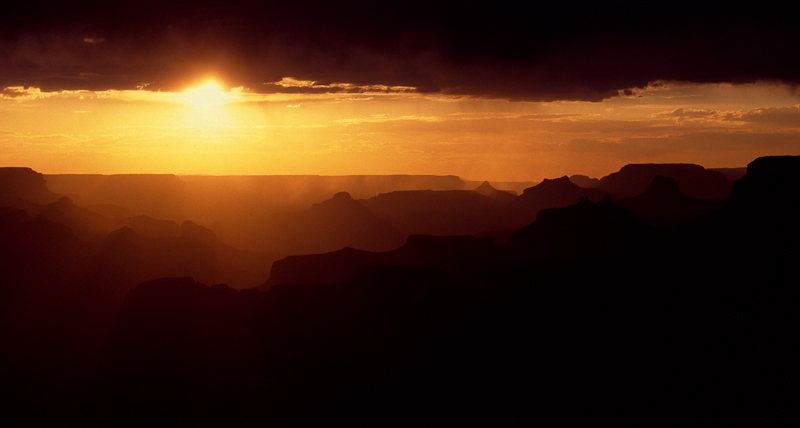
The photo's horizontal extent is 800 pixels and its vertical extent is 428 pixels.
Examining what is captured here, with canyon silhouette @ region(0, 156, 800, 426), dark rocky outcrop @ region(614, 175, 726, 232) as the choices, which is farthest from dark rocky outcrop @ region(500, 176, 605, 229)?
canyon silhouette @ region(0, 156, 800, 426)

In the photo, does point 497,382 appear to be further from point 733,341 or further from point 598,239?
point 598,239

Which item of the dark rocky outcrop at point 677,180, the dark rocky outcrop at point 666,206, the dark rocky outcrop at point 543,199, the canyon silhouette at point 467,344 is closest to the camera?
the canyon silhouette at point 467,344

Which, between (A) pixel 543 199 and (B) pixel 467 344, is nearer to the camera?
(B) pixel 467 344

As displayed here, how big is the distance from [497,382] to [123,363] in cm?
2798

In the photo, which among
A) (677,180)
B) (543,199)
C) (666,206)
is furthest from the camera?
(677,180)

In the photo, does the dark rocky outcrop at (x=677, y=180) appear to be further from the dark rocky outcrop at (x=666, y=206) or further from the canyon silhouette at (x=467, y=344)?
the canyon silhouette at (x=467, y=344)

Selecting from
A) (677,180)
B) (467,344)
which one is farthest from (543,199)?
(467,344)

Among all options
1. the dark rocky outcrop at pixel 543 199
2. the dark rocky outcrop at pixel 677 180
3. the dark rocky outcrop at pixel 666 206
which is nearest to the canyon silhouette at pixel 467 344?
the dark rocky outcrop at pixel 666 206

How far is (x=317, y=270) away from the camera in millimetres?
73500

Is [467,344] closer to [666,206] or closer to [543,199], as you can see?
[666,206]

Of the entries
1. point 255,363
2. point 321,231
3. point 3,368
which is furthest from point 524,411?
point 321,231

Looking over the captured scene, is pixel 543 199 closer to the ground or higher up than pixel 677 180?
closer to the ground

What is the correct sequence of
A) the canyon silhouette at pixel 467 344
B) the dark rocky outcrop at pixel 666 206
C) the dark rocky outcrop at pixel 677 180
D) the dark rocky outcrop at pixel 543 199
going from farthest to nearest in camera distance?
the dark rocky outcrop at pixel 677 180 → the dark rocky outcrop at pixel 543 199 → the dark rocky outcrop at pixel 666 206 → the canyon silhouette at pixel 467 344

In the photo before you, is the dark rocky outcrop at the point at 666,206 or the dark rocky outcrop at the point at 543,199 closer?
the dark rocky outcrop at the point at 666,206
